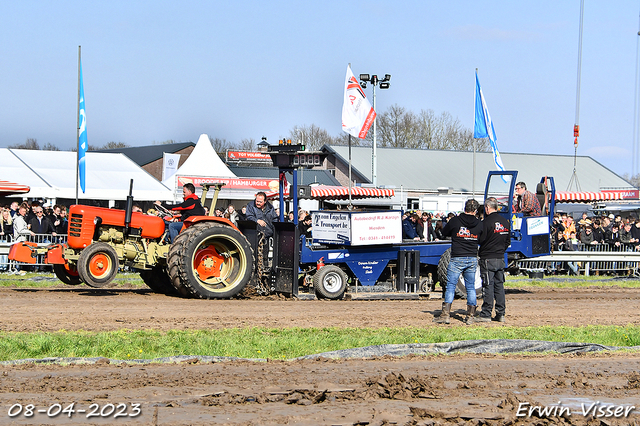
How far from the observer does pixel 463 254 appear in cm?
1027

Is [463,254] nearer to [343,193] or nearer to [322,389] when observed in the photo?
[322,389]

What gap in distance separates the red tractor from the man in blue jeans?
355 centimetres

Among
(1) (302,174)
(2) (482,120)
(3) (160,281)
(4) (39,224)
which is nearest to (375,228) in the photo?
(3) (160,281)

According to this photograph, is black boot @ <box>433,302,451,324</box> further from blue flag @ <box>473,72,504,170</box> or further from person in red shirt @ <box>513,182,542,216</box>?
blue flag @ <box>473,72,504,170</box>

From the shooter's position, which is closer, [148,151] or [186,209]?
[186,209]

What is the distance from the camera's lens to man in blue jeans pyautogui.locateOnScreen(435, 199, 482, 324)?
1024cm

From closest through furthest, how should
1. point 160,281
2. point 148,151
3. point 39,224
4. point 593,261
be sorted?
point 160,281 → point 39,224 → point 593,261 → point 148,151

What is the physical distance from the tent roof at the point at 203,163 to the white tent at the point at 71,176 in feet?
12.4

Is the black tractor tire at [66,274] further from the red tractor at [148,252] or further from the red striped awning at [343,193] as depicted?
the red striped awning at [343,193]

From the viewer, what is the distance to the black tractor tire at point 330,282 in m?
12.6

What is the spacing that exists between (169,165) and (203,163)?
1.83 meters

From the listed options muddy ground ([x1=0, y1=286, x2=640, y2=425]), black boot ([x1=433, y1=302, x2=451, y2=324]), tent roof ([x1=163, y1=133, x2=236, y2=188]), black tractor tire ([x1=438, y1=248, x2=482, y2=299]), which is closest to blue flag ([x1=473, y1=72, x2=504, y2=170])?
black tractor tire ([x1=438, y1=248, x2=482, y2=299])

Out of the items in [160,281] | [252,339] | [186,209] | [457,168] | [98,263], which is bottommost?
[252,339]

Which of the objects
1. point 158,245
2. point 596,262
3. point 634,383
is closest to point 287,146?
point 158,245
